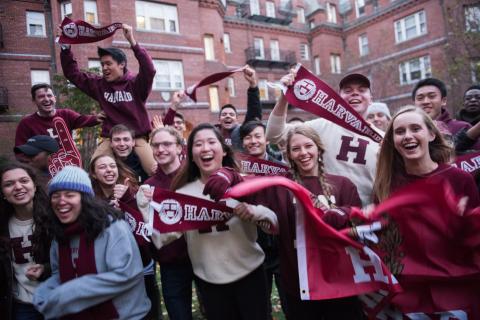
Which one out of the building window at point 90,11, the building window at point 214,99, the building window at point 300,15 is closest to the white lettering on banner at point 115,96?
the building window at point 90,11

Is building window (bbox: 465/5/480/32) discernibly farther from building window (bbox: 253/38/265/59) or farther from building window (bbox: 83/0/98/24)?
building window (bbox: 83/0/98/24)

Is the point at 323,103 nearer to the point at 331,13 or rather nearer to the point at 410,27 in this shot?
the point at 410,27

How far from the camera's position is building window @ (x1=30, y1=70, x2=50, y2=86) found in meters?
19.4

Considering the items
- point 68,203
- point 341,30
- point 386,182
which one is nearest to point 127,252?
point 68,203

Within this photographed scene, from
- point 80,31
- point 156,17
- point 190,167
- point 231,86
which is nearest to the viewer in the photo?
point 190,167

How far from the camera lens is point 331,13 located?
3347 cm

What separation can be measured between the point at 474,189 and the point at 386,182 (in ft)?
1.90

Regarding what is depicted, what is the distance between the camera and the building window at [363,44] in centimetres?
3074

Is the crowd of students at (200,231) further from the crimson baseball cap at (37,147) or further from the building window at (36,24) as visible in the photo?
the building window at (36,24)

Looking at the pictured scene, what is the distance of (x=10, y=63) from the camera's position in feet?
62.1

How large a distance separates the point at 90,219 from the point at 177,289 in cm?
112

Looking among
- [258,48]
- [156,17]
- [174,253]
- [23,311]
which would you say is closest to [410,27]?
[258,48]

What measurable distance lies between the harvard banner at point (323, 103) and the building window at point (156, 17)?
1897 centimetres

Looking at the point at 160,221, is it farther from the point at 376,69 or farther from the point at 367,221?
the point at 376,69
